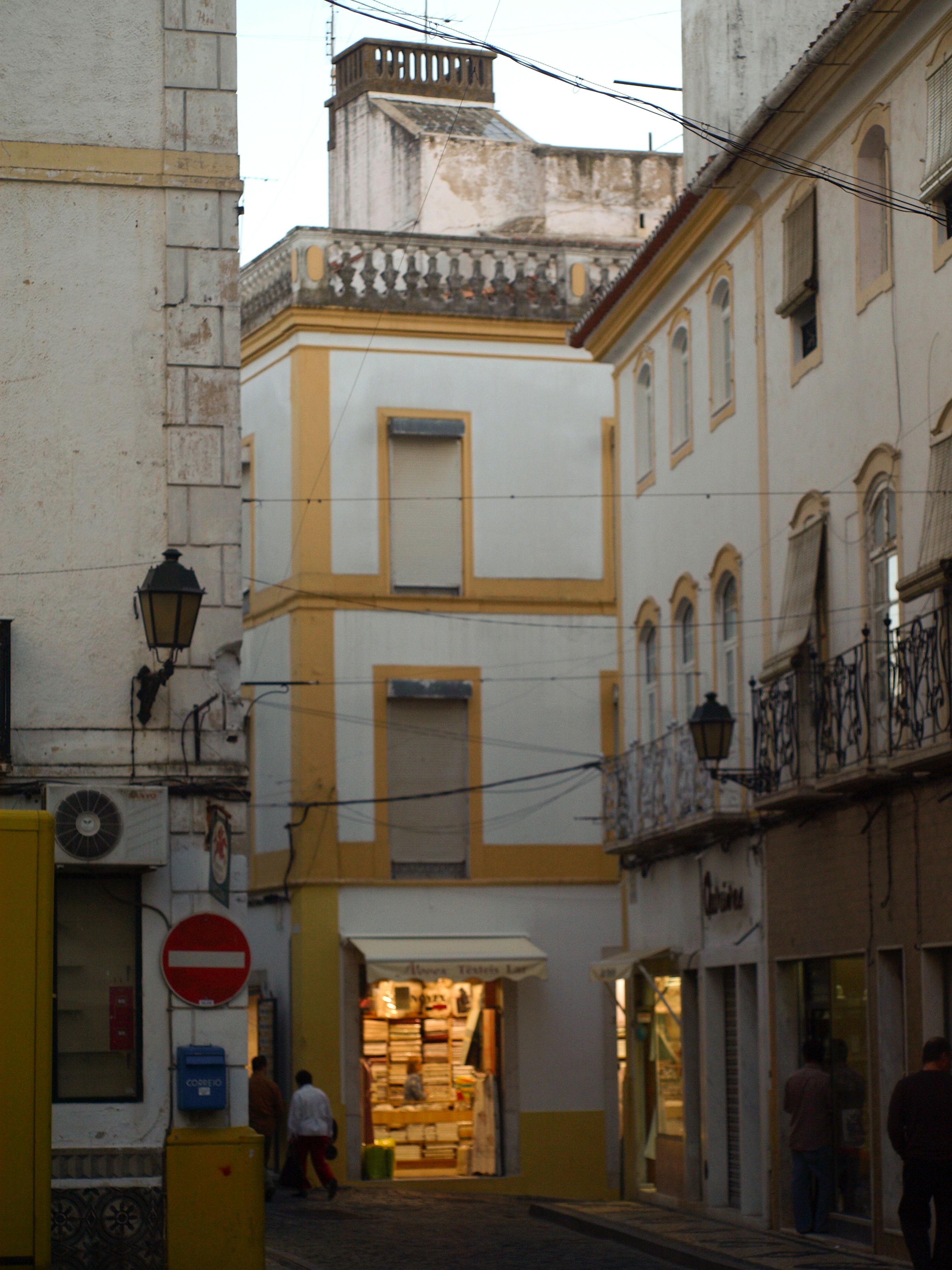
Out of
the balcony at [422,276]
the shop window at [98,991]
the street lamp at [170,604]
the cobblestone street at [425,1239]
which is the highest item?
the balcony at [422,276]

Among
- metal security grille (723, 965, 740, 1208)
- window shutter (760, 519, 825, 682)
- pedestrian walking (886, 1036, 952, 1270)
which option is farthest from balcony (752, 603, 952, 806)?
metal security grille (723, 965, 740, 1208)

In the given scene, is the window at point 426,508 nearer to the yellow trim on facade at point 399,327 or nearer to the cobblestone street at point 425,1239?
the yellow trim on facade at point 399,327

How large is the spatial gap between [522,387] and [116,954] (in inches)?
657

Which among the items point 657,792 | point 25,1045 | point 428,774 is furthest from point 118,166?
point 428,774

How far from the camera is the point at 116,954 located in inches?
568

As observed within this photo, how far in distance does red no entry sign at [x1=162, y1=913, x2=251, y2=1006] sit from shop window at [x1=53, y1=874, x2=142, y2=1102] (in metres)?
0.26

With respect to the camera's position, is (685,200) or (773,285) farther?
(685,200)

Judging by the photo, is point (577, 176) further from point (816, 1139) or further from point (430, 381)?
point (816, 1139)

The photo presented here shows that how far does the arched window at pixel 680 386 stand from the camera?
24094mm

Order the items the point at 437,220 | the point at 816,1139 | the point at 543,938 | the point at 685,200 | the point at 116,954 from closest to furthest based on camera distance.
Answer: the point at 116,954, the point at 816,1139, the point at 685,200, the point at 543,938, the point at 437,220

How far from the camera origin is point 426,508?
29219 mm

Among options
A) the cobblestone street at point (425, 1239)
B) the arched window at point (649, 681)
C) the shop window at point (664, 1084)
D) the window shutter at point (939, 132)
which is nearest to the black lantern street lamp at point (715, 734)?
the cobblestone street at point (425, 1239)

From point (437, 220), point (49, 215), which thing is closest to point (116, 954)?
point (49, 215)

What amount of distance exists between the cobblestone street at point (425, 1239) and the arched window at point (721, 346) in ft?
28.9
